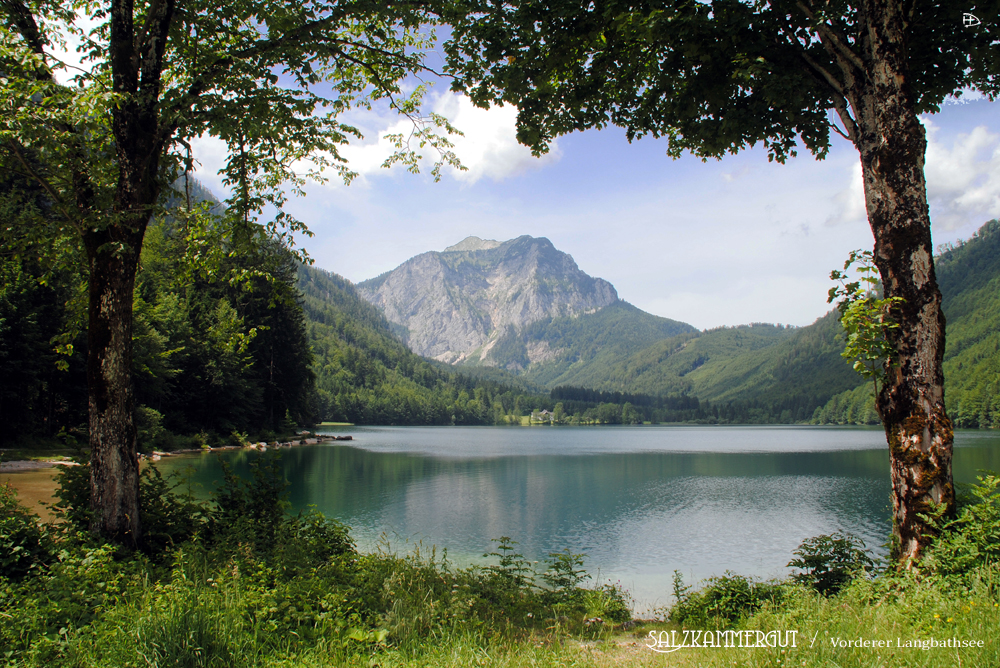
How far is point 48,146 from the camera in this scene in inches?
266

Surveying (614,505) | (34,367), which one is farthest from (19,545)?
(34,367)

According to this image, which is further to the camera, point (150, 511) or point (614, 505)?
point (614, 505)

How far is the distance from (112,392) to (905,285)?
406 inches

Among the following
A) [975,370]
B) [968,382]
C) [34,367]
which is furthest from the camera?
[975,370]

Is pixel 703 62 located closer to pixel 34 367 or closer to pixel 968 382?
pixel 34 367

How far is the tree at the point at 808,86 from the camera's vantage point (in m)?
5.88

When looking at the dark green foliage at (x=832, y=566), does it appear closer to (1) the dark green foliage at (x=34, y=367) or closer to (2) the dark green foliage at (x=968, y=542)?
(2) the dark green foliage at (x=968, y=542)

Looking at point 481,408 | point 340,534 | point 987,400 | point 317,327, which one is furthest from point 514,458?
point 317,327

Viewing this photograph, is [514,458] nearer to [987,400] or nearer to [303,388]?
[303,388]

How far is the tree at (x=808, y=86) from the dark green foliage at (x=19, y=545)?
27.7 ft

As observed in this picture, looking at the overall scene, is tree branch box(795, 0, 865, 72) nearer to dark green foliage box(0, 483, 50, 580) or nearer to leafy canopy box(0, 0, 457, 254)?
leafy canopy box(0, 0, 457, 254)

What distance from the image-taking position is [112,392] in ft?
23.9

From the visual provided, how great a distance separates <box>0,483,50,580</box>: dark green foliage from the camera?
608 centimetres

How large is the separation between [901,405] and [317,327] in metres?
192
